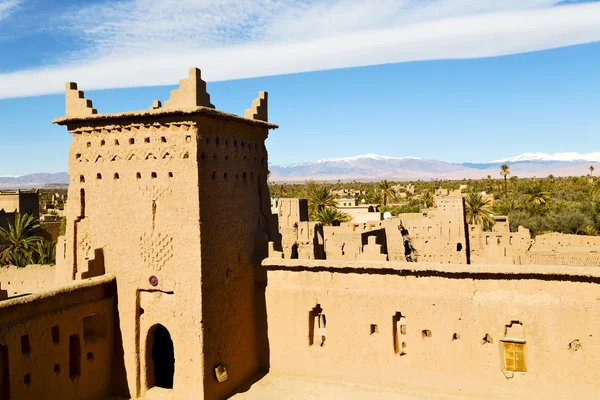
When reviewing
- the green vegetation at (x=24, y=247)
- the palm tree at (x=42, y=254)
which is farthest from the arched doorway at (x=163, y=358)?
the green vegetation at (x=24, y=247)

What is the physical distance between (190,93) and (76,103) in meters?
2.63

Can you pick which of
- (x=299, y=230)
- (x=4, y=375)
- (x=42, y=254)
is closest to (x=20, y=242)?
(x=42, y=254)

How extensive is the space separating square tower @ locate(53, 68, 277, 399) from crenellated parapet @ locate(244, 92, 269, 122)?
553 mm

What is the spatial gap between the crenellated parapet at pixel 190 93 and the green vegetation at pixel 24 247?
692 inches

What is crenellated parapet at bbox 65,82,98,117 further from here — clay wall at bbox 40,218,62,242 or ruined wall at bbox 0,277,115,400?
clay wall at bbox 40,218,62,242

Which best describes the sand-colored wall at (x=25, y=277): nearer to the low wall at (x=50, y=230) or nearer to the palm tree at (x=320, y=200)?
the low wall at (x=50, y=230)

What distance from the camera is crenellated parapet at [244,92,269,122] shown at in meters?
12.3

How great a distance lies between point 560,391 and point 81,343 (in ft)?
27.8

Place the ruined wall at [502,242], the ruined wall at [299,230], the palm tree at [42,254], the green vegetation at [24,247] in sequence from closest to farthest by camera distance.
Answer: the ruined wall at [299,230], the ruined wall at [502,242], the palm tree at [42,254], the green vegetation at [24,247]

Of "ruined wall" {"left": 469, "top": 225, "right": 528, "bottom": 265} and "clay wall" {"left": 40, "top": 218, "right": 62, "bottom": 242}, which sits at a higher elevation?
"clay wall" {"left": 40, "top": 218, "right": 62, "bottom": 242}

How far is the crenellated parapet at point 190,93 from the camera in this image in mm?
10070

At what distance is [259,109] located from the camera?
1244cm

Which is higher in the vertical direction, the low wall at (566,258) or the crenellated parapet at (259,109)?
the crenellated parapet at (259,109)

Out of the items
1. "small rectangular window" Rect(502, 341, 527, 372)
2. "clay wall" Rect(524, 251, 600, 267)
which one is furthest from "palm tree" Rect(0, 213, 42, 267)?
"small rectangular window" Rect(502, 341, 527, 372)
